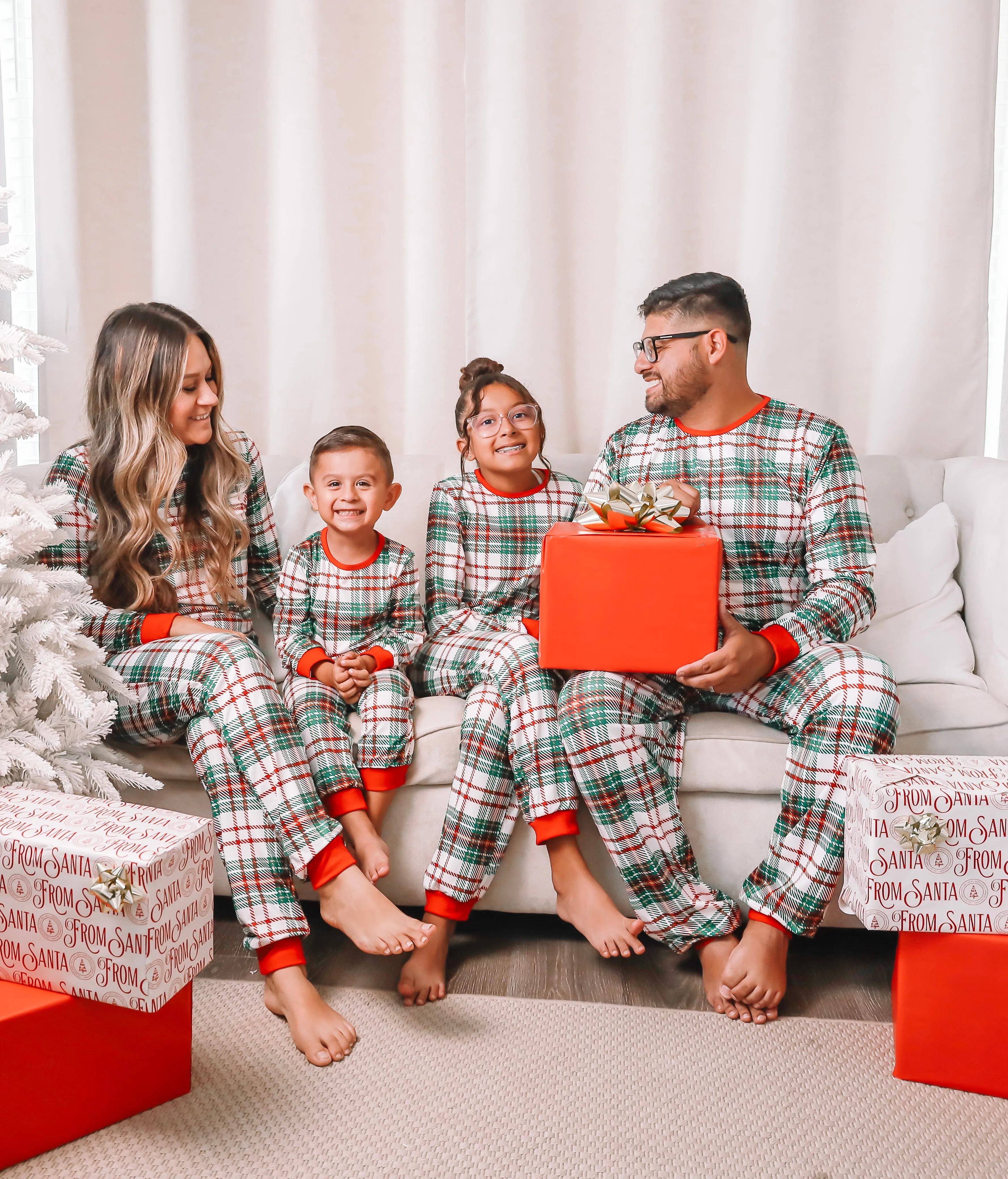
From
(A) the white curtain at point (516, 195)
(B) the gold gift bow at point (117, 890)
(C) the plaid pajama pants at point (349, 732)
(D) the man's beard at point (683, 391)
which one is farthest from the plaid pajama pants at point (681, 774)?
(A) the white curtain at point (516, 195)

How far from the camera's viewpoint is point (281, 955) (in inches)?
48.3

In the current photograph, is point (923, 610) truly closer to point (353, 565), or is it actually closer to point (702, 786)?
point (702, 786)

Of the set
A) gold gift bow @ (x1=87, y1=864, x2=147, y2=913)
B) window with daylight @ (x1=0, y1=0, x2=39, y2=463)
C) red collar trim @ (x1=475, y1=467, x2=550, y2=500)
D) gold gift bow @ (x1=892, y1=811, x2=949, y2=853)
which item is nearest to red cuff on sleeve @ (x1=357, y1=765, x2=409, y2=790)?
gold gift bow @ (x1=87, y1=864, x2=147, y2=913)

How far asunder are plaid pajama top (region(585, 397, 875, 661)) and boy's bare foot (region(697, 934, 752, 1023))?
19.6 inches

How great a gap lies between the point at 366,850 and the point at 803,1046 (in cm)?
63

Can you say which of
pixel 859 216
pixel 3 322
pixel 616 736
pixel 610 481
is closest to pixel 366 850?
pixel 616 736

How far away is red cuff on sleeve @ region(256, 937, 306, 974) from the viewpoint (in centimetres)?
122

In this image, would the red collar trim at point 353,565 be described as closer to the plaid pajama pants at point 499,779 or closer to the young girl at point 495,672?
the young girl at point 495,672

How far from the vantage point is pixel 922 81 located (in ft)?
6.56

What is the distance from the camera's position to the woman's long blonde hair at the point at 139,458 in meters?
1.49

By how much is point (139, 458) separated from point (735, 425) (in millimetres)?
976

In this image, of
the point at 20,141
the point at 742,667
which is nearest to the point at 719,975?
the point at 742,667

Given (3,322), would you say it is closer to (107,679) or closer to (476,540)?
(107,679)

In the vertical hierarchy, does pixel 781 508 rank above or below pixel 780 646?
above
